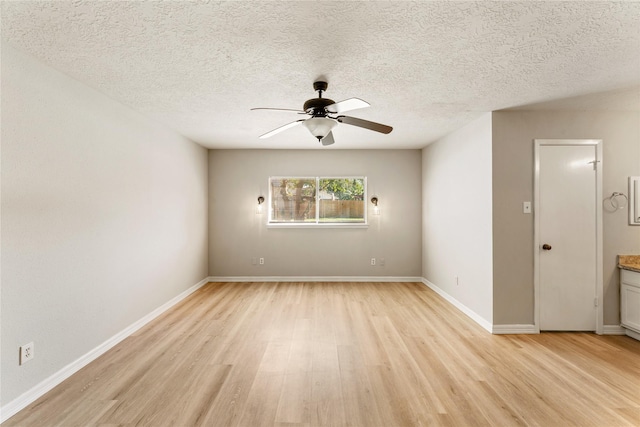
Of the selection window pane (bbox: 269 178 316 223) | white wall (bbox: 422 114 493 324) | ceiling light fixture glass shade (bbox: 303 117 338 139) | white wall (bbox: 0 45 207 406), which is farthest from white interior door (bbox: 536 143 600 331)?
white wall (bbox: 0 45 207 406)

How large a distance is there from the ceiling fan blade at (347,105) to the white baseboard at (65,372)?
9.44ft

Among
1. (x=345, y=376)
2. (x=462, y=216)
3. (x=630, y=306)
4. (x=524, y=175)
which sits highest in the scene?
(x=524, y=175)

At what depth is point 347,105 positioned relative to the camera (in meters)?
2.19

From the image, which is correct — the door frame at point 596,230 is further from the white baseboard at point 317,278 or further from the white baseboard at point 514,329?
the white baseboard at point 317,278

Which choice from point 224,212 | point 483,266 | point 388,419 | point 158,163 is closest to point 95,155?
point 158,163

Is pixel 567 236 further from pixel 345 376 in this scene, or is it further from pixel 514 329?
pixel 345 376

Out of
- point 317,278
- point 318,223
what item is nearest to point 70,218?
point 318,223

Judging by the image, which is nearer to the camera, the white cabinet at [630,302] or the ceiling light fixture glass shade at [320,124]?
the ceiling light fixture glass shade at [320,124]

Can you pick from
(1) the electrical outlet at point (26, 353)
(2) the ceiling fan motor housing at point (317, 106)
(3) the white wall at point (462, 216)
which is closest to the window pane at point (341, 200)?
(3) the white wall at point (462, 216)


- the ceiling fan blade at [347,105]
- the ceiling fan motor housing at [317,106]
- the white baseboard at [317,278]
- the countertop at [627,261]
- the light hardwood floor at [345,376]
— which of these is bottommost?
the light hardwood floor at [345,376]

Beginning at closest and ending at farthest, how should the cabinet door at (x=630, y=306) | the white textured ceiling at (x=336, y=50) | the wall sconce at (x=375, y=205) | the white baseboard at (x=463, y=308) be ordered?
the white textured ceiling at (x=336, y=50)
the cabinet door at (x=630, y=306)
the white baseboard at (x=463, y=308)
the wall sconce at (x=375, y=205)

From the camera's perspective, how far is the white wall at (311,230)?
17.4ft

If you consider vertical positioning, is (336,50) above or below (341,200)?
above

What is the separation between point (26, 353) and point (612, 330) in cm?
524
